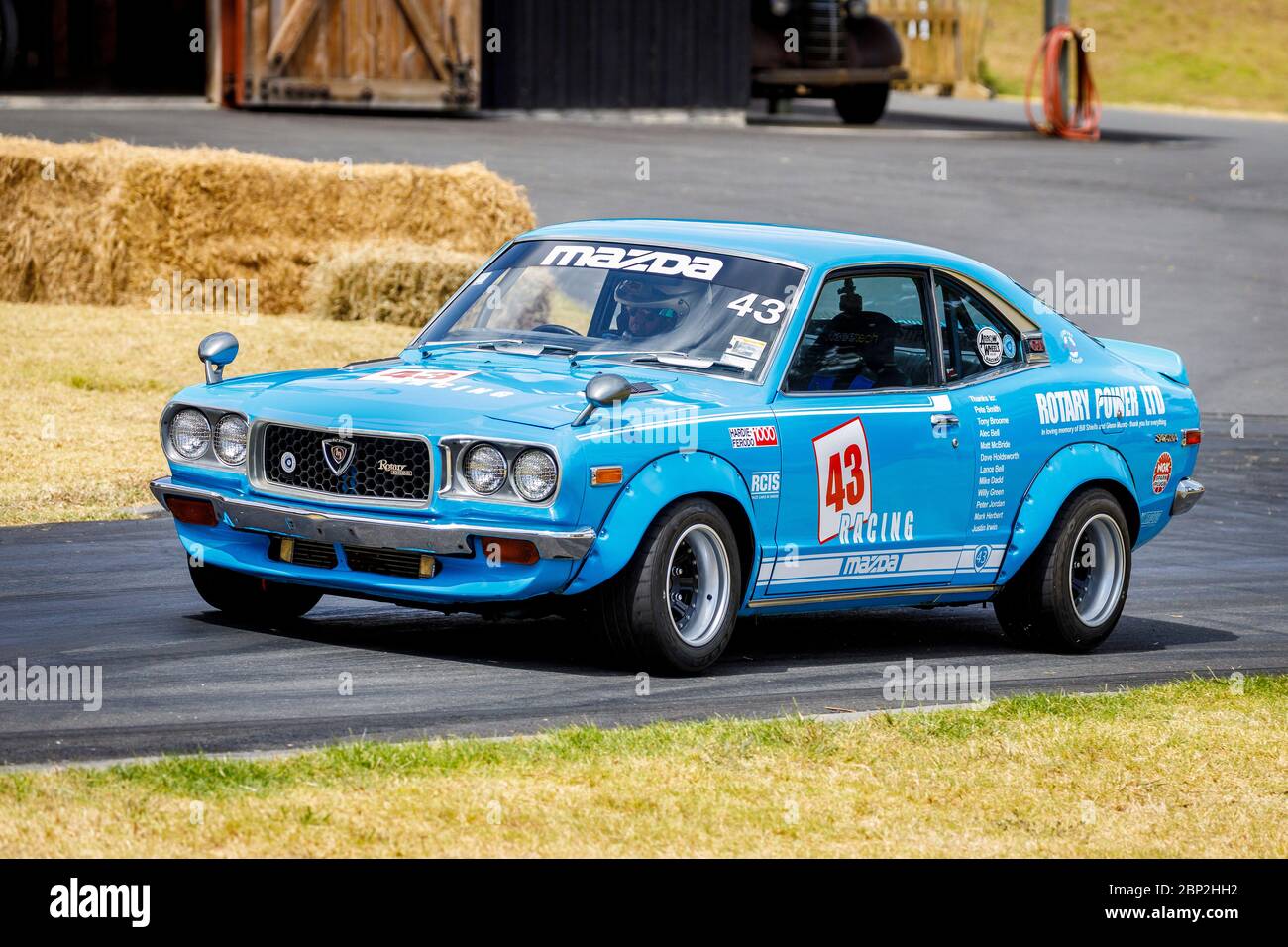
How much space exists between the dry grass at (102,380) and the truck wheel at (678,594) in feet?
14.5

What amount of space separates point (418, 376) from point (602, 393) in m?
1.04

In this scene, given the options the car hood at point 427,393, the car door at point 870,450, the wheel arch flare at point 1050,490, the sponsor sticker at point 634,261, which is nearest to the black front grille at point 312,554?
the car hood at point 427,393

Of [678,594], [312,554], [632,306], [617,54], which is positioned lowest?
[678,594]

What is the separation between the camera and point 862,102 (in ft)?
119

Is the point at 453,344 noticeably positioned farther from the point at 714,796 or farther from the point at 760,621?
the point at 714,796

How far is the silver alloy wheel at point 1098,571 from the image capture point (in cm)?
992

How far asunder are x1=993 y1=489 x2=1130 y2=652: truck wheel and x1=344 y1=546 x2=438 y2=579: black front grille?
2.80 metres

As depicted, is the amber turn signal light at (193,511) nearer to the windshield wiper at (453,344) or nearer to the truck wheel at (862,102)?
the windshield wiper at (453,344)

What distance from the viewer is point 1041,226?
84.0 feet

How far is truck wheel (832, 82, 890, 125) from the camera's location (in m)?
35.9

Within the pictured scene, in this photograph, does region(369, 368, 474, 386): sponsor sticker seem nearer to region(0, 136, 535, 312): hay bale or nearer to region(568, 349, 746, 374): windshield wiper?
region(568, 349, 746, 374): windshield wiper

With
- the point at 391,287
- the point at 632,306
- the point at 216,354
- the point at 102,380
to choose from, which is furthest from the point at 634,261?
the point at 391,287
